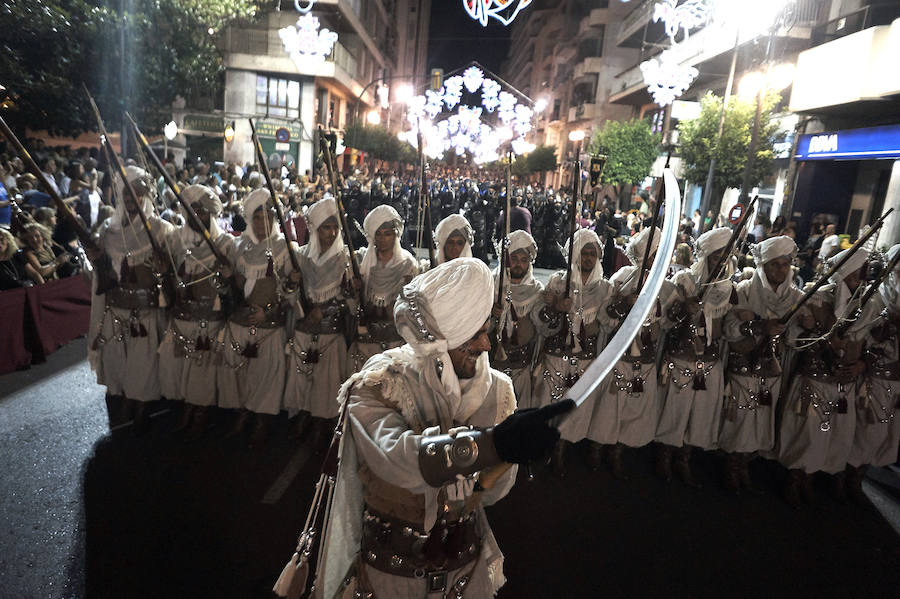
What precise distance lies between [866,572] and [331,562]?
4309 mm

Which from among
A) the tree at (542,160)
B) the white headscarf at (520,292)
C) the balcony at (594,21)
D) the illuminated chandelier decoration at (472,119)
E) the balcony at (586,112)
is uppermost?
the balcony at (594,21)

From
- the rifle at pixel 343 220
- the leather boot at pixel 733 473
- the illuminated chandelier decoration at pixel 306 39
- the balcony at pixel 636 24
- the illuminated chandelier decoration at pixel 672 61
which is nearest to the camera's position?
the rifle at pixel 343 220

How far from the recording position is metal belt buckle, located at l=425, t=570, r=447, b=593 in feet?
7.48

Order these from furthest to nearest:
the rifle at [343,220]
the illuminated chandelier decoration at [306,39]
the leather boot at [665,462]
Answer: the illuminated chandelier decoration at [306,39] < the leather boot at [665,462] < the rifle at [343,220]

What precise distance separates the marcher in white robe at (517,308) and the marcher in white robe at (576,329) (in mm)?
128

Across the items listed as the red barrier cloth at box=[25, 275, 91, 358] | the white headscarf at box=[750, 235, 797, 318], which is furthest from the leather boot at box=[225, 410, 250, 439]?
the white headscarf at box=[750, 235, 797, 318]

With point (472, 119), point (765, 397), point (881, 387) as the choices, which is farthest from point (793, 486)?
point (472, 119)

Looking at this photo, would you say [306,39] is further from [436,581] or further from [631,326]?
[631,326]

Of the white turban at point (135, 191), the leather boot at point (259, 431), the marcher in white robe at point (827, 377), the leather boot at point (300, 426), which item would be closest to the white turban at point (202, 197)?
the white turban at point (135, 191)

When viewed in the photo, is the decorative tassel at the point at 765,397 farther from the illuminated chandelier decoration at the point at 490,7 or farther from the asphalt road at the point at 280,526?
the illuminated chandelier decoration at the point at 490,7

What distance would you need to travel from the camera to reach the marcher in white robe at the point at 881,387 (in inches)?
205

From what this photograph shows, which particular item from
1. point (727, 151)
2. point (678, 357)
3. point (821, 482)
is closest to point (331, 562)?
point (678, 357)

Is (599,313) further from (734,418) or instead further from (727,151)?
(727,151)

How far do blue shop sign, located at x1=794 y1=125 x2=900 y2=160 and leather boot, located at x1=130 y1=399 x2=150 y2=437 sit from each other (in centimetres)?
1673
